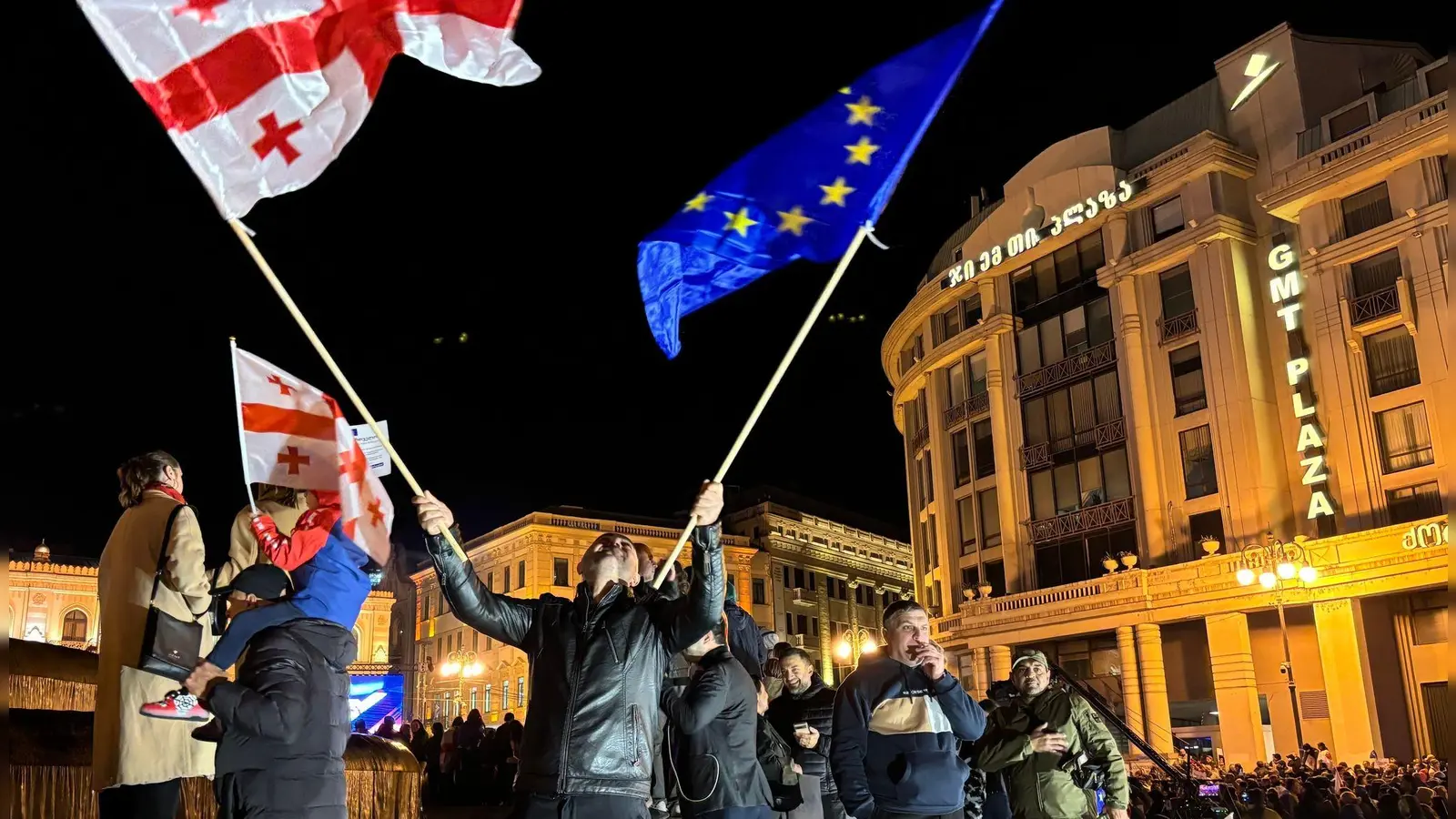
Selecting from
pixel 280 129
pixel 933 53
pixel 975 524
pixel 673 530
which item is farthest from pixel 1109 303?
pixel 673 530

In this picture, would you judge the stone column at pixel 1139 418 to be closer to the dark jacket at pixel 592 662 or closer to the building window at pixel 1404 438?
the building window at pixel 1404 438

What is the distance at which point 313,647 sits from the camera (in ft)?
14.0

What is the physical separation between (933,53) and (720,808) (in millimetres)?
4661

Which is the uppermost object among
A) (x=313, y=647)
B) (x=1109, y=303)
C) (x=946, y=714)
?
(x=1109, y=303)

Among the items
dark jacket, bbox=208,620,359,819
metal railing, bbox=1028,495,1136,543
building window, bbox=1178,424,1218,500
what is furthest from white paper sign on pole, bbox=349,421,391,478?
metal railing, bbox=1028,495,1136,543

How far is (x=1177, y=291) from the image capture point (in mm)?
35438

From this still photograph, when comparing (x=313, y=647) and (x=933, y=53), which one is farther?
(x=933, y=53)

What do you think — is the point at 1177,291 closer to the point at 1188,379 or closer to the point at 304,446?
the point at 1188,379

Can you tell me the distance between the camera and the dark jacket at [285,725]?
12.9 feet

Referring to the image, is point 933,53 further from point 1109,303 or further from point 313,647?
point 1109,303

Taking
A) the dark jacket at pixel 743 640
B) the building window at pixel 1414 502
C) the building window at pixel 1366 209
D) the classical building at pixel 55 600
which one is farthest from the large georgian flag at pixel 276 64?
the classical building at pixel 55 600

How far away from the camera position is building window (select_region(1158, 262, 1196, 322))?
35000mm

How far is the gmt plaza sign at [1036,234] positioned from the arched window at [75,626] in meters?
62.6

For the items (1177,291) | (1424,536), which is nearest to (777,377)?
(1424,536)
